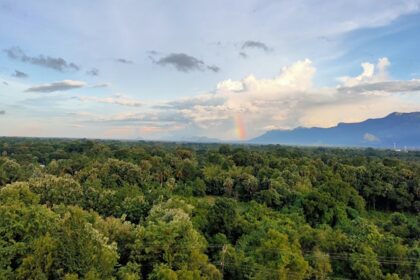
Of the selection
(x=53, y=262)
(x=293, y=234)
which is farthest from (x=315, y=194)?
(x=53, y=262)

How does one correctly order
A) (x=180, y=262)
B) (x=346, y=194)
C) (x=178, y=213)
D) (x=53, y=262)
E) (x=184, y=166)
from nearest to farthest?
(x=53, y=262) < (x=180, y=262) < (x=178, y=213) < (x=346, y=194) < (x=184, y=166)

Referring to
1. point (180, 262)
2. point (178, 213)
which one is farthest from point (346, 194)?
point (180, 262)

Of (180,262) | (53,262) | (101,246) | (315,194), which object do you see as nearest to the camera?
(53,262)

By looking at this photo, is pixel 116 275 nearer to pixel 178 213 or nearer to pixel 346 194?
pixel 178 213

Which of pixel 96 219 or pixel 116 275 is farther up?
pixel 96 219

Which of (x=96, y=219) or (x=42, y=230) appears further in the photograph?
(x=96, y=219)

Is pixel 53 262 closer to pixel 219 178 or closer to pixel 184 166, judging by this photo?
pixel 219 178

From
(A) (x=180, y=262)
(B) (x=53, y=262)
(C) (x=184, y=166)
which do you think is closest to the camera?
(B) (x=53, y=262)

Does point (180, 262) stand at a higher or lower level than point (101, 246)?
lower

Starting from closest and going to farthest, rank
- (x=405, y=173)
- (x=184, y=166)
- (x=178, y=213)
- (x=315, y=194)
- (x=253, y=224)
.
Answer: (x=178, y=213) → (x=253, y=224) → (x=315, y=194) → (x=405, y=173) → (x=184, y=166)
